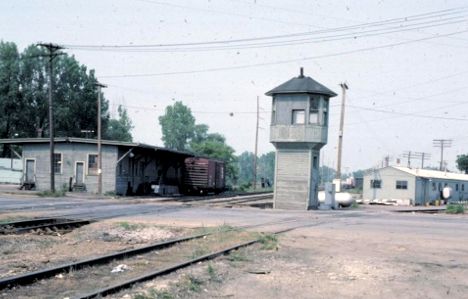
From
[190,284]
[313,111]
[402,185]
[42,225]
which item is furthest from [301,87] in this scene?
[402,185]

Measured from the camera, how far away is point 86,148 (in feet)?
139

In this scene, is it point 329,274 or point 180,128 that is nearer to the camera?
point 329,274

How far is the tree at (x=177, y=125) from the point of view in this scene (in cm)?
13375

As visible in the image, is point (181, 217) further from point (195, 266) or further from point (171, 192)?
point (171, 192)

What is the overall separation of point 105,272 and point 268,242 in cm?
573

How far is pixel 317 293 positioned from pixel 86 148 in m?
36.2

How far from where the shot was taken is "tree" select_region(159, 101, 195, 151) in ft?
439

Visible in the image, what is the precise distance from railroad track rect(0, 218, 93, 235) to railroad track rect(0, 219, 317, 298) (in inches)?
193

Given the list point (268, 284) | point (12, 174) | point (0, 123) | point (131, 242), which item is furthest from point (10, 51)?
point (268, 284)

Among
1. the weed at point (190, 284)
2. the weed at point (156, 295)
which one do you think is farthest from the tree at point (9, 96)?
the weed at point (156, 295)

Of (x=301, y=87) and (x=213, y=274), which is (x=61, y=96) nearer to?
(x=301, y=87)

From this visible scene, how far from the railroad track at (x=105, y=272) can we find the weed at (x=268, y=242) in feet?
1.52

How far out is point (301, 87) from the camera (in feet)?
104

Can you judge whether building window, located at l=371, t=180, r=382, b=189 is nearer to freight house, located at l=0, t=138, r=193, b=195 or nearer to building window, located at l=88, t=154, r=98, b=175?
freight house, located at l=0, t=138, r=193, b=195
